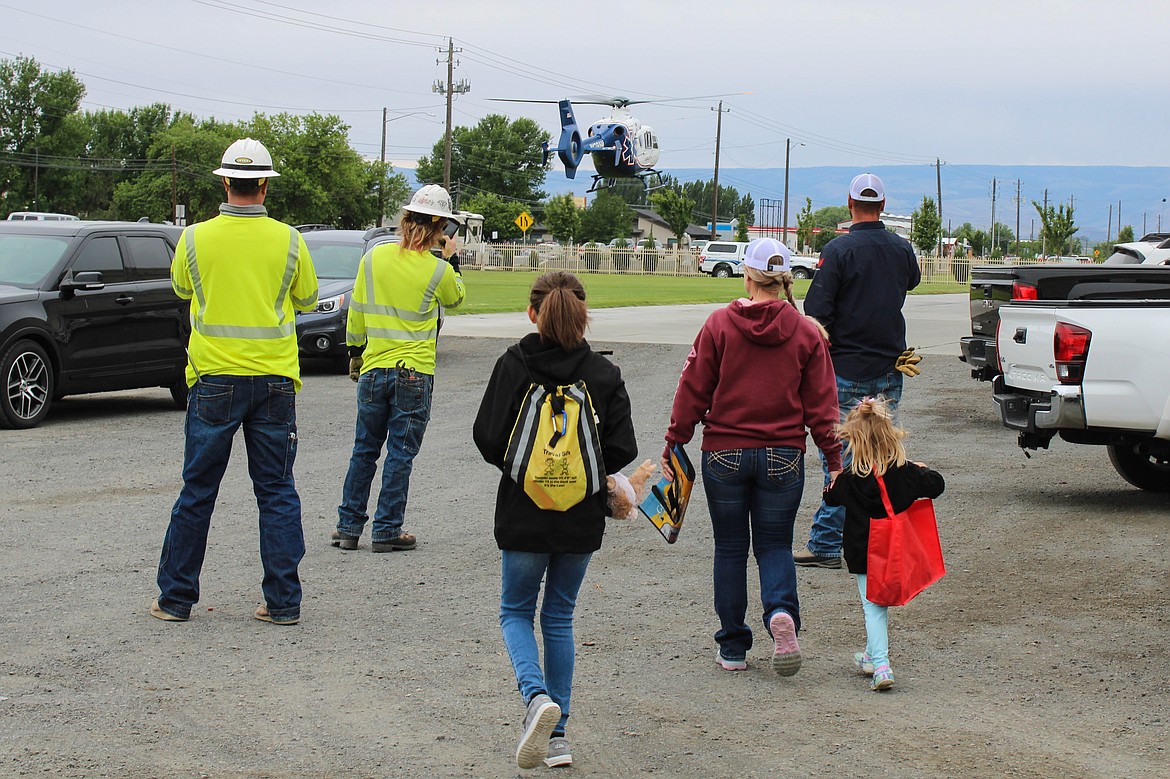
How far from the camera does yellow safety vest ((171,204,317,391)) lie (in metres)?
6.19

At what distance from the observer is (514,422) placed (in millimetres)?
4484

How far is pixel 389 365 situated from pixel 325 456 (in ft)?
12.4

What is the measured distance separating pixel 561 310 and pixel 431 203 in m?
3.48

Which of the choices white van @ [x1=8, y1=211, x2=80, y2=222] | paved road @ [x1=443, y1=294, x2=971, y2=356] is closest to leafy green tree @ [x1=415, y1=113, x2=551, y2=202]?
paved road @ [x1=443, y1=294, x2=971, y2=356]

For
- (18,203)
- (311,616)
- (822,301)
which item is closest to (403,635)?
(311,616)

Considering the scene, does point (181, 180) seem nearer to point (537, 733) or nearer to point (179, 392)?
point (179, 392)

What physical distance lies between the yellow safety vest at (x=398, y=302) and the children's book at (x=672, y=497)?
8.20 feet

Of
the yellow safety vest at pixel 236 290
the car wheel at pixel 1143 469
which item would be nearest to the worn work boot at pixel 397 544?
the yellow safety vest at pixel 236 290

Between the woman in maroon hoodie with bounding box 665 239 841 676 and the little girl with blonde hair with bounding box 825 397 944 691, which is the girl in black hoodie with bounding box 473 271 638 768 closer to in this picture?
the woman in maroon hoodie with bounding box 665 239 841 676

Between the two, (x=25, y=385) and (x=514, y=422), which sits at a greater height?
(x=514, y=422)

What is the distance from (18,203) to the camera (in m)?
102

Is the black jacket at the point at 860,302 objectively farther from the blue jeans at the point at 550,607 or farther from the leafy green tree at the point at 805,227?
the leafy green tree at the point at 805,227

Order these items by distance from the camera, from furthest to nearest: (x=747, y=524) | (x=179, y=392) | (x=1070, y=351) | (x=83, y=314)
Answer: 1. (x=179, y=392)
2. (x=83, y=314)
3. (x=1070, y=351)
4. (x=747, y=524)

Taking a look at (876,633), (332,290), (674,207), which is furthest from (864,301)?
(674,207)
